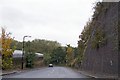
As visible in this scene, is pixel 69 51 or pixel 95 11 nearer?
pixel 95 11

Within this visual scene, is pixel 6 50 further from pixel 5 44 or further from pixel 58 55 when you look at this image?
pixel 58 55

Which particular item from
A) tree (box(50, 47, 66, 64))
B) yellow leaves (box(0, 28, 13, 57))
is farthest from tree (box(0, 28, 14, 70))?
tree (box(50, 47, 66, 64))

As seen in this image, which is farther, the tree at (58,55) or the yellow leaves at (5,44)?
the tree at (58,55)

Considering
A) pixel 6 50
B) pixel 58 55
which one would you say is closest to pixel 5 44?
pixel 6 50

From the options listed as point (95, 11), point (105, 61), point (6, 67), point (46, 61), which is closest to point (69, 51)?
point (46, 61)

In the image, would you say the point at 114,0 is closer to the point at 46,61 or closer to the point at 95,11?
the point at 95,11

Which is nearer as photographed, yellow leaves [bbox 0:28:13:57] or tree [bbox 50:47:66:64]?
yellow leaves [bbox 0:28:13:57]

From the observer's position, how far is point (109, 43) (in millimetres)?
38094

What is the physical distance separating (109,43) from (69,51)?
12264 cm

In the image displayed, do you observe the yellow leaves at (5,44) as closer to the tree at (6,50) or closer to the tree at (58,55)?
the tree at (6,50)

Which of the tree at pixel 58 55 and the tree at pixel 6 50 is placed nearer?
the tree at pixel 6 50

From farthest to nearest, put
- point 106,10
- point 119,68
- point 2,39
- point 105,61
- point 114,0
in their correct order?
point 2,39
point 106,10
point 105,61
point 114,0
point 119,68

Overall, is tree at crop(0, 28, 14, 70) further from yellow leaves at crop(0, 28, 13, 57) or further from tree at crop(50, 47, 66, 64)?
tree at crop(50, 47, 66, 64)

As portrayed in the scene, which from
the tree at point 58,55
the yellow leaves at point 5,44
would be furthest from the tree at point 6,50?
the tree at point 58,55
